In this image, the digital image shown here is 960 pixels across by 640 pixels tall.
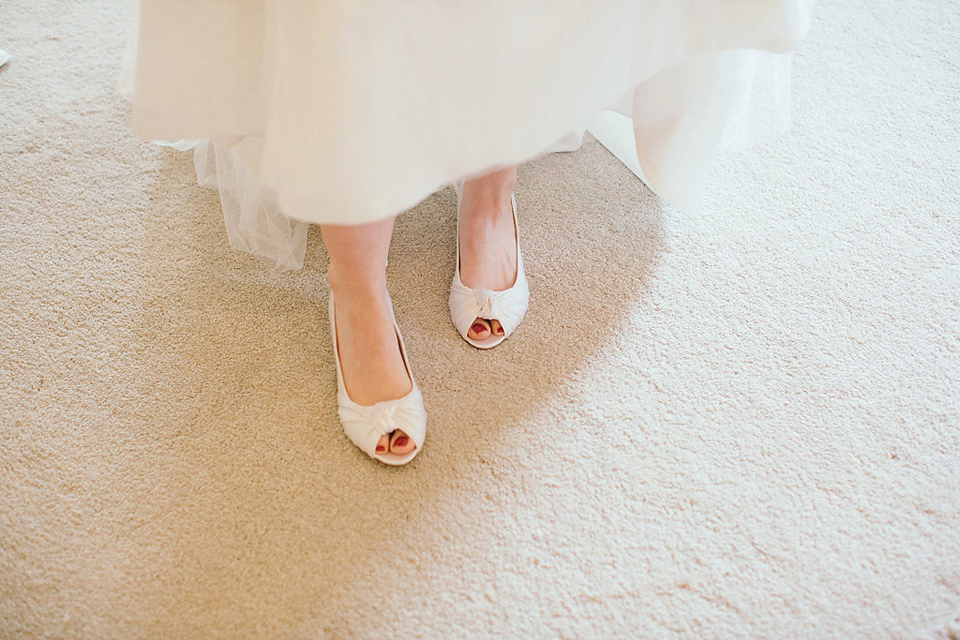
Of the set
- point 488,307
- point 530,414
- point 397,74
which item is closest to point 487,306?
point 488,307

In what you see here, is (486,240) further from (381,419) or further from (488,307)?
(381,419)

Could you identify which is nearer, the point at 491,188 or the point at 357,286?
the point at 357,286

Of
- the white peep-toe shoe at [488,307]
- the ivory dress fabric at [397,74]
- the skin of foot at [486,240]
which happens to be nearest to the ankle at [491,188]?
the skin of foot at [486,240]

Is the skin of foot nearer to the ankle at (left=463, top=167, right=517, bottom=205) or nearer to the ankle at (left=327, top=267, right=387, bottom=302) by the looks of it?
the ankle at (left=463, top=167, right=517, bottom=205)

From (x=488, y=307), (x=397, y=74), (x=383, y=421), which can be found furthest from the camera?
(x=488, y=307)

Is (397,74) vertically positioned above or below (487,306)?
above

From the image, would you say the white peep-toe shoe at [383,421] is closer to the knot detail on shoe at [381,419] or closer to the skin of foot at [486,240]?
the knot detail on shoe at [381,419]

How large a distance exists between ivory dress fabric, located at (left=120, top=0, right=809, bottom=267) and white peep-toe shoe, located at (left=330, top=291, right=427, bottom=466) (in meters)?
0.29

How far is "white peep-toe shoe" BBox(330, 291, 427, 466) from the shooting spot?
2.85 feet

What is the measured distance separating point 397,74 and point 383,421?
0.41 meters

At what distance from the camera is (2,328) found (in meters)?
0.99

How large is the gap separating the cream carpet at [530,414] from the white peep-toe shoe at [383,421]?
2 centimetres

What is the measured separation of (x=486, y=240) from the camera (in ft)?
3.33

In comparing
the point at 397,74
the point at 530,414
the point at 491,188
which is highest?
the point at 397,74
